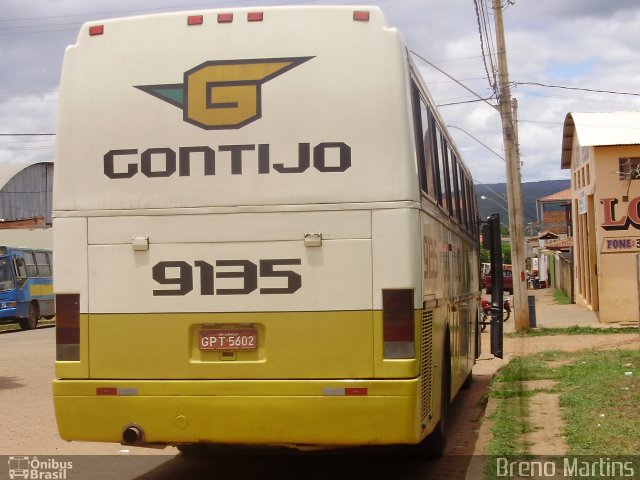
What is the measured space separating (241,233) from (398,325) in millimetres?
1284

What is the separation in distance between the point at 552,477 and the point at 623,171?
22316 mm

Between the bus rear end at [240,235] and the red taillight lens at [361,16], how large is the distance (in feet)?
0.05

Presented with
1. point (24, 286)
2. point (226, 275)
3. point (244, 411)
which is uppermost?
point (24, 286)

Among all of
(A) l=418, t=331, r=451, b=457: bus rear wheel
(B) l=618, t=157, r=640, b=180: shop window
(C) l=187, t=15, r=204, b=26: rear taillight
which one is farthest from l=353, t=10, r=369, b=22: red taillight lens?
(B) l=618, t=157, r=640, b=180: shop window

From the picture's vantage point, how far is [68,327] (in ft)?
22.5

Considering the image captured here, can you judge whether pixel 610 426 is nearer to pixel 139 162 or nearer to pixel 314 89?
pixel 314 89

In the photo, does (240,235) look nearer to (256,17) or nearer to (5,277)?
(256,17)

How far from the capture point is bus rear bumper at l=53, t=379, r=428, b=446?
644cm

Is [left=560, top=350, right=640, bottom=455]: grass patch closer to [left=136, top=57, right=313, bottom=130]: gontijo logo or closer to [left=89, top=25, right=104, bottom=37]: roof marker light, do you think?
[left=136, top=57, right=313, bottom=130]: gontijo logo

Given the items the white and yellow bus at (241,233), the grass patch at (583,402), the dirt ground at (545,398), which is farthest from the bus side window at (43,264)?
the white and yellow bus at (241,233)

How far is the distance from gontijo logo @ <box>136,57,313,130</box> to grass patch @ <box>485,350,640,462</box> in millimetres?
3432

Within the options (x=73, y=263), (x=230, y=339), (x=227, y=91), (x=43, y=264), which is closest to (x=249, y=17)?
(x=227, y=91)

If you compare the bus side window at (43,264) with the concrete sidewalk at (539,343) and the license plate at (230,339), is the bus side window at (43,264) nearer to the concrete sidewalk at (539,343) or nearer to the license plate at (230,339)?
the concrete sidewalk at (539,343)

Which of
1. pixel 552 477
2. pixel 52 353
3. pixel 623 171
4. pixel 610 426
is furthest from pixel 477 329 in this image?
pixel 623 171
